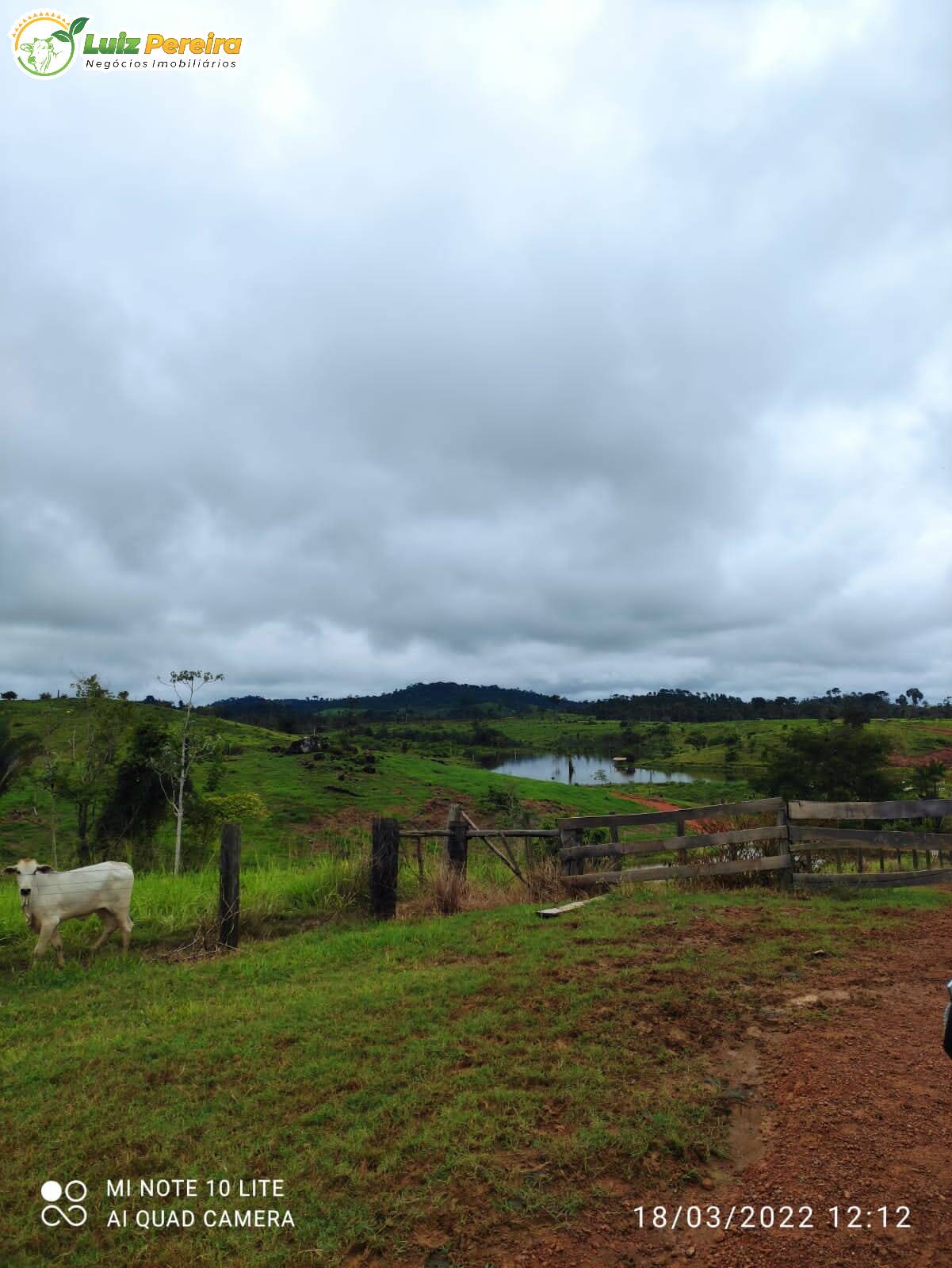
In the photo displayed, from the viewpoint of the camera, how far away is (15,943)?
355 inches

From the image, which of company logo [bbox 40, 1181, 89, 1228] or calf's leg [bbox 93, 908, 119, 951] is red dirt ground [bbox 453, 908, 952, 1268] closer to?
company logo [bbox 40, 1181, 89, 1228]

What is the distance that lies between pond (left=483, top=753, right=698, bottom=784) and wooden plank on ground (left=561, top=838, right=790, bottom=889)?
53872mm

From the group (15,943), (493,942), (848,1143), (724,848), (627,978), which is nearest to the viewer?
(848,1143)

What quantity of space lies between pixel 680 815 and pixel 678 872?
0.88 meters

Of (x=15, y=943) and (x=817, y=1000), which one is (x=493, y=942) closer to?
(x=817, y=1000)

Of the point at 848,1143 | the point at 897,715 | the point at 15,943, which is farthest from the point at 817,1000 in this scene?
the point at 897,715

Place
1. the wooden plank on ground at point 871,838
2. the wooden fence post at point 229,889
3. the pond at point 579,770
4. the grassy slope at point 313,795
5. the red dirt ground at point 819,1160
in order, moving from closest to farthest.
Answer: the red dirt ground at point 819,1160, the wooden fence post at point 229,889, the wooden plank on ground at point 871,838, the grassy slope at point 313,795, the pond at point 579,770

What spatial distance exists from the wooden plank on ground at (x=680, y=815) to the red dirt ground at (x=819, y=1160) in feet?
16.2

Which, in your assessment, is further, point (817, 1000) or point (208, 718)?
point (208, 718)

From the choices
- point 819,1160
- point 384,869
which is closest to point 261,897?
point 384,869

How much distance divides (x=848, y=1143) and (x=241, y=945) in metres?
7.57

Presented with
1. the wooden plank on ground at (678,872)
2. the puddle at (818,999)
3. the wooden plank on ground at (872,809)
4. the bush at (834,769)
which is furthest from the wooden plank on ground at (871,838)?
the bush at (834,769)

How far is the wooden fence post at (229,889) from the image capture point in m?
9.25

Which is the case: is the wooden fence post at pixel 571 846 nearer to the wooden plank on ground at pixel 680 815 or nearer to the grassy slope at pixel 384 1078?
the wooden plank on ground at pixel 680 815
